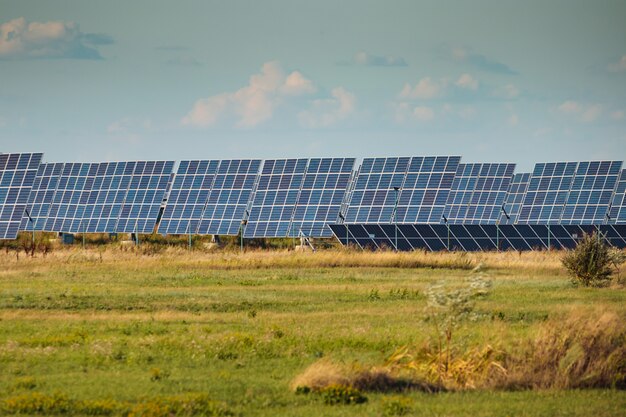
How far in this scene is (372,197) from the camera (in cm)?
6694

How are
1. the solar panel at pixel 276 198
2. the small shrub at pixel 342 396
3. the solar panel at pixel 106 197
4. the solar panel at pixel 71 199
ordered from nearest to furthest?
the small shrub at pixel 342 396
the solar panel at pixel 276 198
the solar panel at pixel 106 197
the solar panel at pixel 71 199

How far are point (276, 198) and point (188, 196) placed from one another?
5.86 metres

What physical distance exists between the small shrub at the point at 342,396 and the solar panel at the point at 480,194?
59585mm

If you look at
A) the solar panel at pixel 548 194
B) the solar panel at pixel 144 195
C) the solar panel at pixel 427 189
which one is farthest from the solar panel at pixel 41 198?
the solar panel at pixel 548 194

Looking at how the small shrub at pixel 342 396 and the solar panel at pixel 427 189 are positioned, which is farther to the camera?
the solar panel at pixel 427 189

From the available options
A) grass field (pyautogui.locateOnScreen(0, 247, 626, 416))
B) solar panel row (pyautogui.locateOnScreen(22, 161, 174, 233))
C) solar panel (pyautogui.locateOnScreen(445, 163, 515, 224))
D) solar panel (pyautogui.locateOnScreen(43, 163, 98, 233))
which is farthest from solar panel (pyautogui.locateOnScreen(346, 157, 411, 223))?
solar panel (pyautogui.locateOnScreen(43, 163, 98, 233))

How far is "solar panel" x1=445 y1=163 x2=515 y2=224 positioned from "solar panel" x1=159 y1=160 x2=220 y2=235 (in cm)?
1812

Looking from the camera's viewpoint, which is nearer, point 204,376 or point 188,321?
point 204,376

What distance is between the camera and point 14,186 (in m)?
72.1

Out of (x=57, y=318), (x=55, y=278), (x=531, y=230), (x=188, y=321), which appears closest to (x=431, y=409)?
(x=188, y=321)

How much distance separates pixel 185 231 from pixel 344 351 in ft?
144

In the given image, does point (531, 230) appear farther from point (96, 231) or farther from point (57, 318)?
point (57, 318)

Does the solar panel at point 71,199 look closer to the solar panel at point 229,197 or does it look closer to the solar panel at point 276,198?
the solar panel at point 229,197

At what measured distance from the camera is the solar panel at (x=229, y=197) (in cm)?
6500
